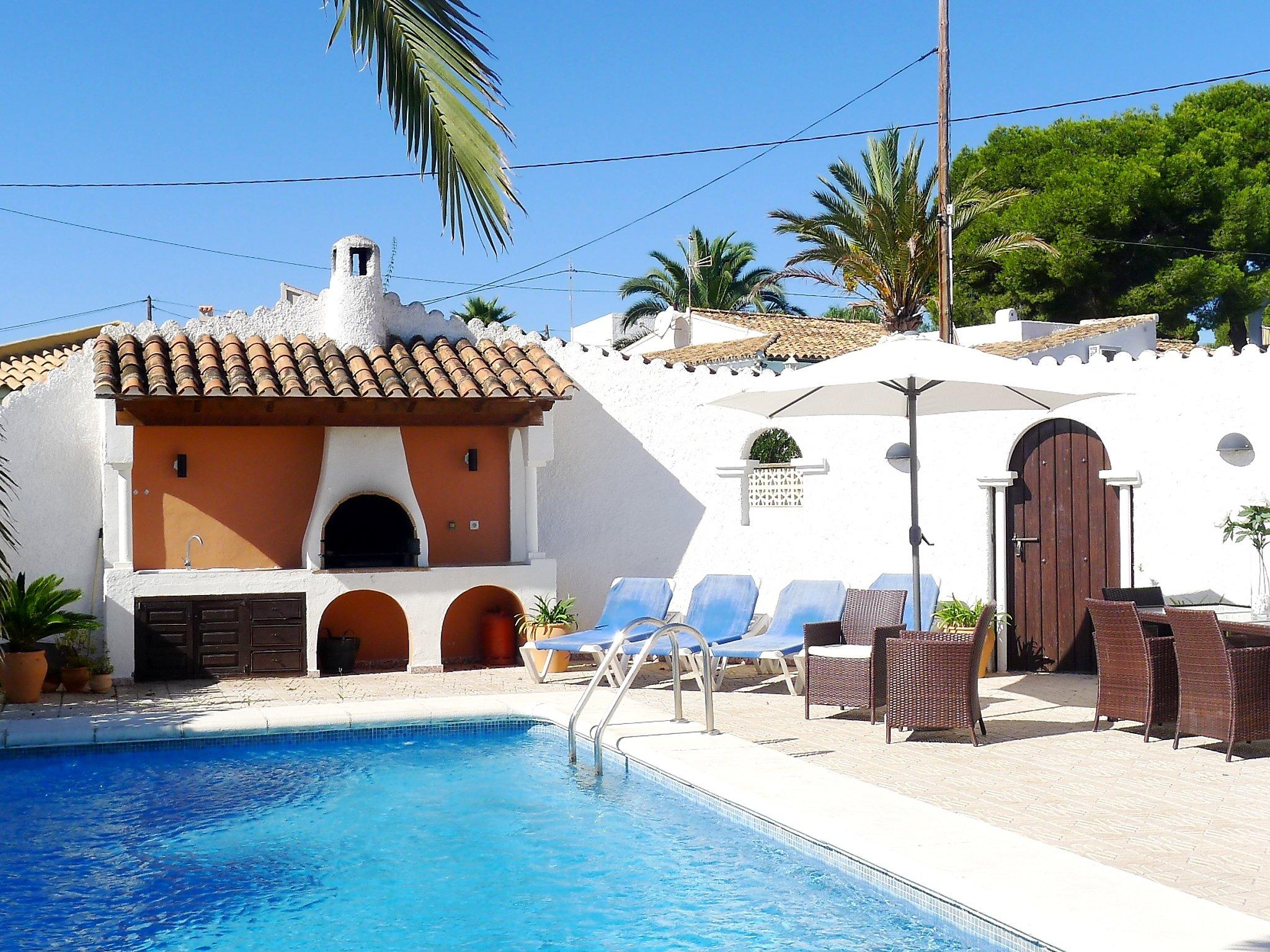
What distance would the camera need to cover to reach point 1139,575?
1168 cm

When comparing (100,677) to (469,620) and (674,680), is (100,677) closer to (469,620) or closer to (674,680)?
(469,620)

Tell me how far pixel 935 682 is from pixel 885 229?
15.1m

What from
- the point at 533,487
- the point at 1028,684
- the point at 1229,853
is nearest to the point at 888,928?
the point at 1229,853

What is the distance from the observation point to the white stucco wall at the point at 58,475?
12.7 meters

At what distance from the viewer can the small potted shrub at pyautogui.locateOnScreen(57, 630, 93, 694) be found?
11.9 meters

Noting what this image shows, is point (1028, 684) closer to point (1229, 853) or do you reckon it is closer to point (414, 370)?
point (1229, 853)

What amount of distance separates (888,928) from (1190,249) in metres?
32.7

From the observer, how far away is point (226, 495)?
13.7 metres

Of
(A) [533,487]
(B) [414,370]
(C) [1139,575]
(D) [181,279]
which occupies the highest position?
(D) [181,279]

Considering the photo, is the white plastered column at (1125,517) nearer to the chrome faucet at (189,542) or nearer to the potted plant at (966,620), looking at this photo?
the potted plant at (966,620)

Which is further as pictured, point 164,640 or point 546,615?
point 546,615

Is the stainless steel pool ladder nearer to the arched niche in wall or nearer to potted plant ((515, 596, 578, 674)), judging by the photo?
potted plant ((515, 596, 578, 674))

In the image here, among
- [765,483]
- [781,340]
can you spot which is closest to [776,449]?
[781,340]

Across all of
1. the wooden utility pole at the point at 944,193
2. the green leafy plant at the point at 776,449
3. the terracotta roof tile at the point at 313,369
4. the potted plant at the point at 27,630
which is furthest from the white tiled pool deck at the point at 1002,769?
the green leafy plant at the point at 776,449
